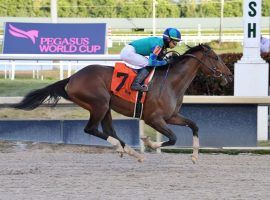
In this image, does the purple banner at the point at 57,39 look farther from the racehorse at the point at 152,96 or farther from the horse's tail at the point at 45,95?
the racehorse at the point at 152,96

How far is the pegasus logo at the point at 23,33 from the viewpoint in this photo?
1361 centimetres

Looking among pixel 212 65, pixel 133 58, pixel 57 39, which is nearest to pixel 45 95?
pixel 133 58

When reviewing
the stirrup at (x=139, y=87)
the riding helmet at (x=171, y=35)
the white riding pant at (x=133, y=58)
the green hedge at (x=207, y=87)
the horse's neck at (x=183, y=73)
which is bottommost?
the green hedge at (x=207, y=87)

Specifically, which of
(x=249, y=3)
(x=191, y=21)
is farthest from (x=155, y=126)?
(x=191, y=21)

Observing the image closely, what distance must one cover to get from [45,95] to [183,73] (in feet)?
5.54

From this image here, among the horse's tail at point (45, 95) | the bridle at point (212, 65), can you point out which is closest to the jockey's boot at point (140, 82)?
the bridle at point (212, 65)

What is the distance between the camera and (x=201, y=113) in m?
10.5

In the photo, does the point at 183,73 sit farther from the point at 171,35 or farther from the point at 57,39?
the point at 57,39

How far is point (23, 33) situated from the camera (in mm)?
13773

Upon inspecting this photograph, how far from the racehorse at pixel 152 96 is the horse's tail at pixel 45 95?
0.01m

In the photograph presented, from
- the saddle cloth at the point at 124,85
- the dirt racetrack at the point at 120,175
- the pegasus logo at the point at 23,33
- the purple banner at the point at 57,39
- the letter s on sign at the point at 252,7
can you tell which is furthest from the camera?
the pegasus logo at the point at 23,33

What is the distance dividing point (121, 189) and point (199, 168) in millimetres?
1757

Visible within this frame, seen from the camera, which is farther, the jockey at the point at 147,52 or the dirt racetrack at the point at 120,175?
the jockey at the point at 147,52

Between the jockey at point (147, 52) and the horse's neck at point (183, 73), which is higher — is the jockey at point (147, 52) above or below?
above
